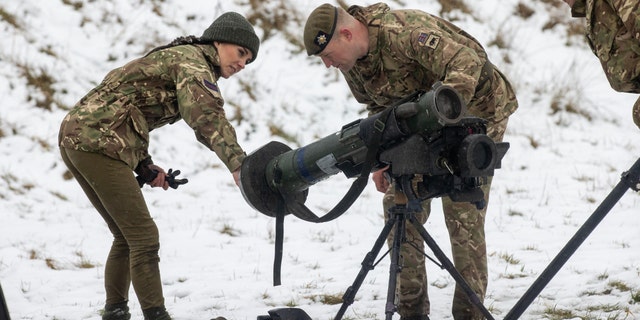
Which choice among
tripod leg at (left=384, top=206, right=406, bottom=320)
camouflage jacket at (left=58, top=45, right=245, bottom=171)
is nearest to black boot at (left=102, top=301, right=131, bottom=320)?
camouflage jacket at (left=58, top=45, right=245, bottom=171)

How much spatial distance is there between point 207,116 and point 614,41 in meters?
1.85

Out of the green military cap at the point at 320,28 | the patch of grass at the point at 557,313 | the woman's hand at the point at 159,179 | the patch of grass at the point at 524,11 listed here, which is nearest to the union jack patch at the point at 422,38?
the green military cap at the point at 320,28

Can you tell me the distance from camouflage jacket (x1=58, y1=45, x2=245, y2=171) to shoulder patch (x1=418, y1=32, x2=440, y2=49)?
1.01 meters

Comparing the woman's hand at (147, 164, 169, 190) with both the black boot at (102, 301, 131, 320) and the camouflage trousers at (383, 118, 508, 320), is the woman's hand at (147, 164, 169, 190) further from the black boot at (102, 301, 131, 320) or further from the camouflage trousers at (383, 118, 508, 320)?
the camouflage trousers at (383, 118, 508, 320)

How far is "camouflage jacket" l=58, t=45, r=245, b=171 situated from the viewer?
3.62 m

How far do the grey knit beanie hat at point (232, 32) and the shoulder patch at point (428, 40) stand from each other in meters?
0.97

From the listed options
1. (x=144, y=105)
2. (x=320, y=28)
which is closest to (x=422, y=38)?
(x=320, y=28)

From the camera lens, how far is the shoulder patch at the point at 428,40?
3.53 metres

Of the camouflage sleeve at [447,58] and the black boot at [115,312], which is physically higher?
the camouflage sleeve at [447,58]

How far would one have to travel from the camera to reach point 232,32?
397 cm

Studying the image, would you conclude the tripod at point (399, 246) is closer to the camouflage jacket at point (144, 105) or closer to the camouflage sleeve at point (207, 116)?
the camouflage sleeve at point (207, 116)

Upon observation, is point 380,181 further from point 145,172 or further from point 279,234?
point 145,172

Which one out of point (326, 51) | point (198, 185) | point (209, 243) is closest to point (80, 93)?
point (198, 185)

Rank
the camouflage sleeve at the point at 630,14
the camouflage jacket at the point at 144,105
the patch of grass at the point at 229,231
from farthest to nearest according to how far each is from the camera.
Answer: the patch of grass at the point at 229,231 < the camouflage jacket at the point at 144,105 < the camouflage sleeve at the point at 630,14
